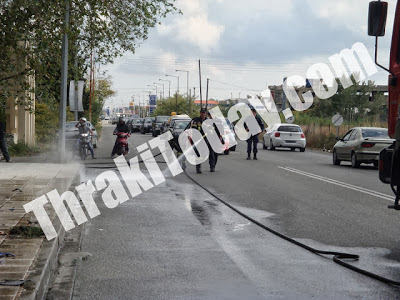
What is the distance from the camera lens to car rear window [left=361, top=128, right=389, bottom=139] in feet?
73.7

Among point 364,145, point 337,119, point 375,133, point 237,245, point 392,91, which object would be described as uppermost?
point 392,91

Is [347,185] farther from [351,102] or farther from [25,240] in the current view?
[351,102]

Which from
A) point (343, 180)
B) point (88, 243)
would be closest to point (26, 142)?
point (343, 180)

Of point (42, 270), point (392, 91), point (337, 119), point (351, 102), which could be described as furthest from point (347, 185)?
point (351, 102)

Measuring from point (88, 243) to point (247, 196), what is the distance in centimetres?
579

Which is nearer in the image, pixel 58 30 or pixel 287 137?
pixel 58 30

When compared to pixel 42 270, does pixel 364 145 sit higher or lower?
higher

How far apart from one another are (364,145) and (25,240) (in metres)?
16.2

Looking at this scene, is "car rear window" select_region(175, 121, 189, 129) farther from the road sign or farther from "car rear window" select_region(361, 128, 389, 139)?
"car rear window" select_region(361, 128, 389, 139)

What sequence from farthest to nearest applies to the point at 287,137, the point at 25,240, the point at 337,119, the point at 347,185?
the point at 337,119
the point at 287,137
the point at 347,185
the point at 25,240

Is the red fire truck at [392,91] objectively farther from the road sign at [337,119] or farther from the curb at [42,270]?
the road sign at [337,119]

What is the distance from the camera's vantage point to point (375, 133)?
2256cm

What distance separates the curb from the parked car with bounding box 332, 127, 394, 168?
50.6ft

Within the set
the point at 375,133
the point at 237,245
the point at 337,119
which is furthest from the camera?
the point at 337,119
